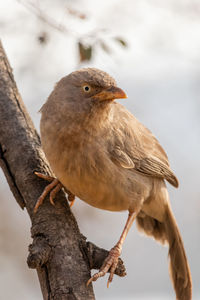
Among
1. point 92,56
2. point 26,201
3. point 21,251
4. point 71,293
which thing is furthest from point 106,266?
point 21,251

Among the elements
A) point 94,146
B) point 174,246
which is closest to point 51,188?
point 94,146

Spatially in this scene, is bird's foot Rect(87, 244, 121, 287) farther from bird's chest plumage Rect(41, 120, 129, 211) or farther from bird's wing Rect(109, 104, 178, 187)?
bird's wing Rect(109, 104, 178, 187)

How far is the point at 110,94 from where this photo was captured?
398 centimetres

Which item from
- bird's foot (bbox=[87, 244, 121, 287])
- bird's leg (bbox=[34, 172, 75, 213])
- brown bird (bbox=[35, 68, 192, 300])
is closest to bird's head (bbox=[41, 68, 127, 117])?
brown bird (bbox=[35, 68, 192, 300])

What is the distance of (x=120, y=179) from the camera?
4.27m

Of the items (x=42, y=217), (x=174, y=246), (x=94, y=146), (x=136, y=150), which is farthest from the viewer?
(x=174, y=246)

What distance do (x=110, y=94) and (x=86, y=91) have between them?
0.20 meters

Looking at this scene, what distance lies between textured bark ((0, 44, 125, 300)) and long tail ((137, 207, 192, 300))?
1292mm

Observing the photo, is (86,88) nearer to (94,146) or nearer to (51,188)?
(94,146)

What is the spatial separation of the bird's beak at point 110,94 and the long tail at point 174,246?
1550 millimetres

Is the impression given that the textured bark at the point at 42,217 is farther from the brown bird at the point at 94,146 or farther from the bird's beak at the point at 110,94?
the bird's beak at the point at 110,94

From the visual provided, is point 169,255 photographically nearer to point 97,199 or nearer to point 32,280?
point 97,199

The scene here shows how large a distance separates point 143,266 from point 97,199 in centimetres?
341

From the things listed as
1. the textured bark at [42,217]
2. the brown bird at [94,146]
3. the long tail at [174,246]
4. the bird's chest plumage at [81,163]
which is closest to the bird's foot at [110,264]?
the brown bird at [94,146]
